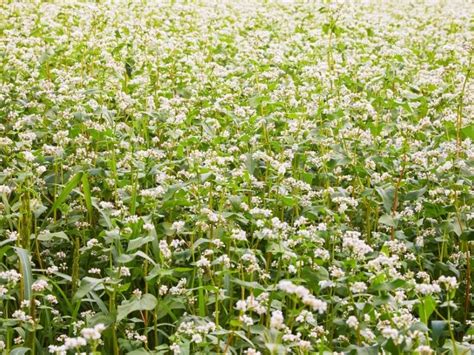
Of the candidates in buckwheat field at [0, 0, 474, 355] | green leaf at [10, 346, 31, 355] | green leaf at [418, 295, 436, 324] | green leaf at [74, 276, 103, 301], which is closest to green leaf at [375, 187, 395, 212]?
buckwheat field at [0, 0, 474, 355]

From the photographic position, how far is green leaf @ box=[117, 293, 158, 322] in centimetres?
339

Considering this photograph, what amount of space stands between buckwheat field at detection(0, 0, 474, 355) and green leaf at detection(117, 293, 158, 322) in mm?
14

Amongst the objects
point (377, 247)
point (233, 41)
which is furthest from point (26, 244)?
point (233, 41)

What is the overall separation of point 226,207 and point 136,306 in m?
1.30

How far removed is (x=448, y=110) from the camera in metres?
5.72

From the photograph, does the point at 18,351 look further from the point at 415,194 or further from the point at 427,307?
the point at 415,194

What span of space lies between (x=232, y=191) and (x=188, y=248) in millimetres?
494

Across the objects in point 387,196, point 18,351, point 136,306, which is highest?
point 387,196

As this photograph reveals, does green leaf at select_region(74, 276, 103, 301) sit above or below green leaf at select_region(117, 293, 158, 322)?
above

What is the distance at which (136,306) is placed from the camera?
11.2 ft

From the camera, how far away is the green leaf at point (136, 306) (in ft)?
11.1

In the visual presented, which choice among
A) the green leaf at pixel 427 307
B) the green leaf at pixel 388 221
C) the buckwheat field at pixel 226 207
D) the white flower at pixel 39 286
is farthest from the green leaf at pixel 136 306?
the green leaf at pixel 388 221

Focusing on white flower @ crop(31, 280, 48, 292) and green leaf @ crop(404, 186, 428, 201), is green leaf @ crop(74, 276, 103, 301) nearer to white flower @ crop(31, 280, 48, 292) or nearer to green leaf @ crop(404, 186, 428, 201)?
white flower @ crop(31, 280, 48, 292)

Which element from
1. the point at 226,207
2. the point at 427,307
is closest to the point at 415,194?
the point at 226,207
